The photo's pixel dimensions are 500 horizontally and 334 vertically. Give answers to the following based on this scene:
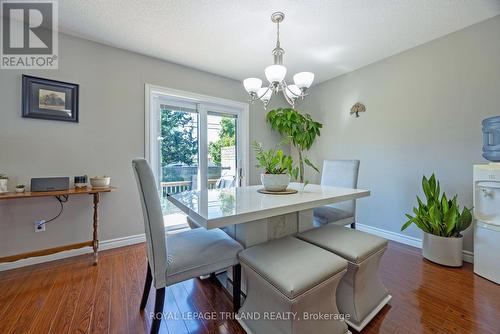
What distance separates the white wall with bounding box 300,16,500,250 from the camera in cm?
215

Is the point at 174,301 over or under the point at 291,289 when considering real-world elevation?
under

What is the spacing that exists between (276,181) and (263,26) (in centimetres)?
157

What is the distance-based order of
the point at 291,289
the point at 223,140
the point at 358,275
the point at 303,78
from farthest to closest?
the point at 223,140 < the point at 303,78 < the point at 358,275 < the point at 291,289

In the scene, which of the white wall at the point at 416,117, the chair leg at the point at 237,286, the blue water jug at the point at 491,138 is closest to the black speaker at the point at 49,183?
the chair leg at the point at 237,286

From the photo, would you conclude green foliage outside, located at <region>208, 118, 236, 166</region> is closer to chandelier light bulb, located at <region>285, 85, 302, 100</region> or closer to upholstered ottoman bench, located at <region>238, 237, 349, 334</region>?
chandelier light bulb, located at <region>285, 85, 302, 100</region>

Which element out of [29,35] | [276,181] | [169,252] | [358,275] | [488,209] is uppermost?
[29,35]

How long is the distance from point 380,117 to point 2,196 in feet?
13.5

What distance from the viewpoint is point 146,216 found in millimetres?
1178

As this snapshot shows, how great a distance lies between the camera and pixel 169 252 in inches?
51.4

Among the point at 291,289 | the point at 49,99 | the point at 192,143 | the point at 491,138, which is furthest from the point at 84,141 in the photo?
the point at 491,138

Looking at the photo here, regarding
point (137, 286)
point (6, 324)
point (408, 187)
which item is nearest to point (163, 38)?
point (137, 286)

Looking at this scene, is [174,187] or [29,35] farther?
[174,187]

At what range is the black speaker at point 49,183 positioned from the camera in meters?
1.94

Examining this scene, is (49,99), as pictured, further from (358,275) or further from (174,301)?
(358,275)
